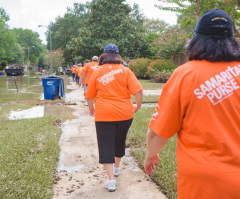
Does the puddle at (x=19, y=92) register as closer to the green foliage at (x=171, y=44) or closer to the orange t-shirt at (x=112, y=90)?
the orange t-shirt at (x=112, y=90)

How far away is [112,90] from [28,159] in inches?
75.0

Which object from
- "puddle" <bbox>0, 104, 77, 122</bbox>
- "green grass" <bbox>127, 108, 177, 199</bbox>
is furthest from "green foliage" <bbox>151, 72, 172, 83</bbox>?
"green grass" <bbox>127, 108, 177, 199</bbox>

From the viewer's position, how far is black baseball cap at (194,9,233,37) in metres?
1.62

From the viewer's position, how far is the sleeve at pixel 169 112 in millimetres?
1636

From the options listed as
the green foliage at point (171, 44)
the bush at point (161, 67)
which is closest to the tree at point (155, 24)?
the green foliage at point (171, 44)

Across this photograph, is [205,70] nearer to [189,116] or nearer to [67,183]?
[189,116]

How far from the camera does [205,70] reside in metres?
1.60

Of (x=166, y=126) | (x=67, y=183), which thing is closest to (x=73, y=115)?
(x=67, y=183)

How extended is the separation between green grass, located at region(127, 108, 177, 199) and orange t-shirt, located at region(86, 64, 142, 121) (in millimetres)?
988

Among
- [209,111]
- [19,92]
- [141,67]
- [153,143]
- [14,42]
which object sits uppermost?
[14,42]

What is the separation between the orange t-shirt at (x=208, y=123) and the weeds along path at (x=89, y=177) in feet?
6.76

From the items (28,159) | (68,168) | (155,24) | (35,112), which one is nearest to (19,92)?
(35,112)

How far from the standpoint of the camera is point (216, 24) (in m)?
1.62

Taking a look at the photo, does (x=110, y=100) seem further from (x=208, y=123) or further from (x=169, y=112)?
(x=208, y=123)
